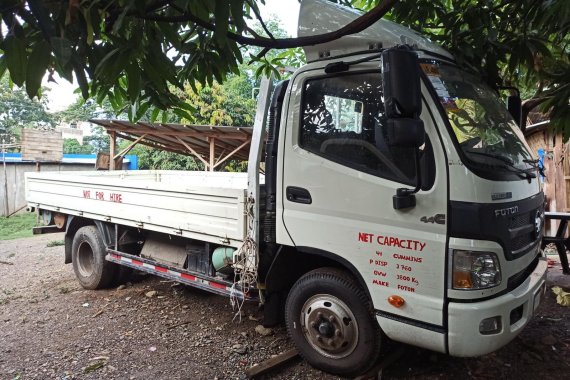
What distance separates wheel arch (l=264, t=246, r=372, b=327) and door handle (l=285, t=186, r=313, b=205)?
14.1 inches

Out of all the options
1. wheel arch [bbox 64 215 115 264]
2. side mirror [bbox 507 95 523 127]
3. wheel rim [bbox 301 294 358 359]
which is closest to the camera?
wheel rim [bbox 301 294 358 359]

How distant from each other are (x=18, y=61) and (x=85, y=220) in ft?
14.9

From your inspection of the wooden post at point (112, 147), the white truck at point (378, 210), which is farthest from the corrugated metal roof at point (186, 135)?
the white truck at point (378, 210)

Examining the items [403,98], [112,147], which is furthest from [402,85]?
[112,147]

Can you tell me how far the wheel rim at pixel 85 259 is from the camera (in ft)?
18.4

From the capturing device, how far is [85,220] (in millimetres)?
5691

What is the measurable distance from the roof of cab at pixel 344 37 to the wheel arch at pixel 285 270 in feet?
4.88

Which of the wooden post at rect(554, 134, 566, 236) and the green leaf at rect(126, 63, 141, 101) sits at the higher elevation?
the green leaf at rect(126, 63, 141, 101)

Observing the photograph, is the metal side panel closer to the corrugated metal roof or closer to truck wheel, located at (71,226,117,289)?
truck wheel, located at (71,226,117,289)

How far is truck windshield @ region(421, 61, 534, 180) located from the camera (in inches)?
102

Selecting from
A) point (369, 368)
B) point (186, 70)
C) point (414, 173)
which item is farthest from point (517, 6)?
point (369, 368)

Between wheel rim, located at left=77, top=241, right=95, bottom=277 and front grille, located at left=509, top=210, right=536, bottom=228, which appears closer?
front grille, located at left=509, top=210, right=536, bottom=228

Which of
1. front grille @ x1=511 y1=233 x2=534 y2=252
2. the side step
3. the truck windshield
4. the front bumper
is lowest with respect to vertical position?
the side step

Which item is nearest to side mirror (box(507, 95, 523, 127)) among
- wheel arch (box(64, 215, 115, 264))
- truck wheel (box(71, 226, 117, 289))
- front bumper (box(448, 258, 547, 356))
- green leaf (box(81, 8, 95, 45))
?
front bumper (box(448, 258, 547, 356))
